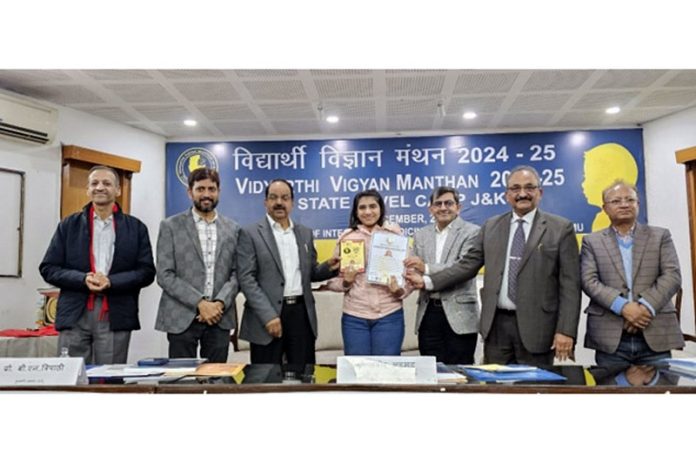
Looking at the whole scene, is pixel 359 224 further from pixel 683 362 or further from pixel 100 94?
pixel 100 94

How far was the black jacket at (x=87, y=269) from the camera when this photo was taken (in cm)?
218

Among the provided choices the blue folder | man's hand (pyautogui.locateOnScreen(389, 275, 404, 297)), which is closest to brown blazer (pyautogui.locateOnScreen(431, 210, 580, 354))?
man's hand (pyautogui.locateOnScreen(389, 275, 404, 297))

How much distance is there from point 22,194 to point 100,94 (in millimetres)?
1016

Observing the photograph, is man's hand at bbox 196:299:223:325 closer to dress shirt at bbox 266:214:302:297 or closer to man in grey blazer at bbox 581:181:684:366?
dress shirt at bbox 266:214:302:297

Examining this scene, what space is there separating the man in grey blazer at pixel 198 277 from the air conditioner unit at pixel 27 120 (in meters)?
2.23

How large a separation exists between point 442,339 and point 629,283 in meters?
0.82

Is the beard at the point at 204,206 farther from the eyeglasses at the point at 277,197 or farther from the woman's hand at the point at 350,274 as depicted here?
the woman's hand at the point at 350,274

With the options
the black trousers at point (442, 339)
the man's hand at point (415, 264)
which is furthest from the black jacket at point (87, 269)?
the black trousers at point (442, 339)

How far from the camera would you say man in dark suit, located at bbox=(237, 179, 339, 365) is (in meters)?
2.31

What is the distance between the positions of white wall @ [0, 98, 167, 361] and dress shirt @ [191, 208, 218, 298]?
1.78 metres

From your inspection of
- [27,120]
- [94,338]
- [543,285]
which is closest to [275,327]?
[94,338]

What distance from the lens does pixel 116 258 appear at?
222cm

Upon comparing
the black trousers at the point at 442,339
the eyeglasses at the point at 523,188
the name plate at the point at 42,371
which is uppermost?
the eyeglasses at the point at 523,188

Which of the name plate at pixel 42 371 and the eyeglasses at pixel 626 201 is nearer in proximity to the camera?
the name plate at pixel 42 371
